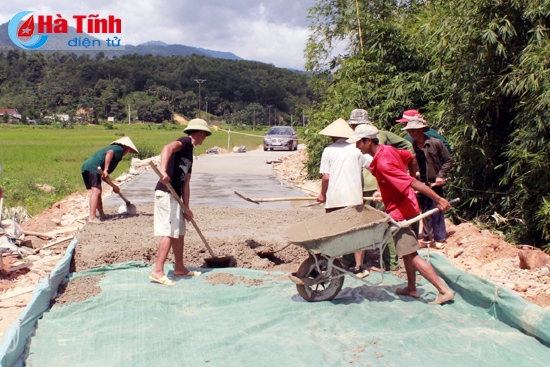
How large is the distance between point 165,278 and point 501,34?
17.3ft

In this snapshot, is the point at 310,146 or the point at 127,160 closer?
the point at 310,146

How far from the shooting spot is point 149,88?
312 feet

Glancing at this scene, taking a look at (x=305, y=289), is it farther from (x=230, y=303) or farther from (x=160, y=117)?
(x=160, y=117)

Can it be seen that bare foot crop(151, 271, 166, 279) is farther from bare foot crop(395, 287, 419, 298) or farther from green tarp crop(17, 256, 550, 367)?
bare foot crop(395, 287, 419, 298)

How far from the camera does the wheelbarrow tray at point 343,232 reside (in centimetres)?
455

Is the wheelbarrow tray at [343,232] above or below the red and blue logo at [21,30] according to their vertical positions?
below

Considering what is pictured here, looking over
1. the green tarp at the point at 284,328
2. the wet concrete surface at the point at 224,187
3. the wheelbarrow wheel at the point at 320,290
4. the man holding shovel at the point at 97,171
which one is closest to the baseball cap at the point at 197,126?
the green tarp at the point at 284,328

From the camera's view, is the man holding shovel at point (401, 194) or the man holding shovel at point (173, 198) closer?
the man holding shovel at point (401, 194)

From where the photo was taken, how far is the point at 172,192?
211 inches

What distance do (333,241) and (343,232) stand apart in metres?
0.13

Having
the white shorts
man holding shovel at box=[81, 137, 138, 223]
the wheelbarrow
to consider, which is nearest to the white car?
man holding shovel at box=[81, 137, 138, 223]

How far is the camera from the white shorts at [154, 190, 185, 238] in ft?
17.9

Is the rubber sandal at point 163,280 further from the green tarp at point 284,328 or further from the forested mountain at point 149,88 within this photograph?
the forested mountain at point 149,88

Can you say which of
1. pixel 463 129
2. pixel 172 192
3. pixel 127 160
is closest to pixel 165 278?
pixel 172 192
